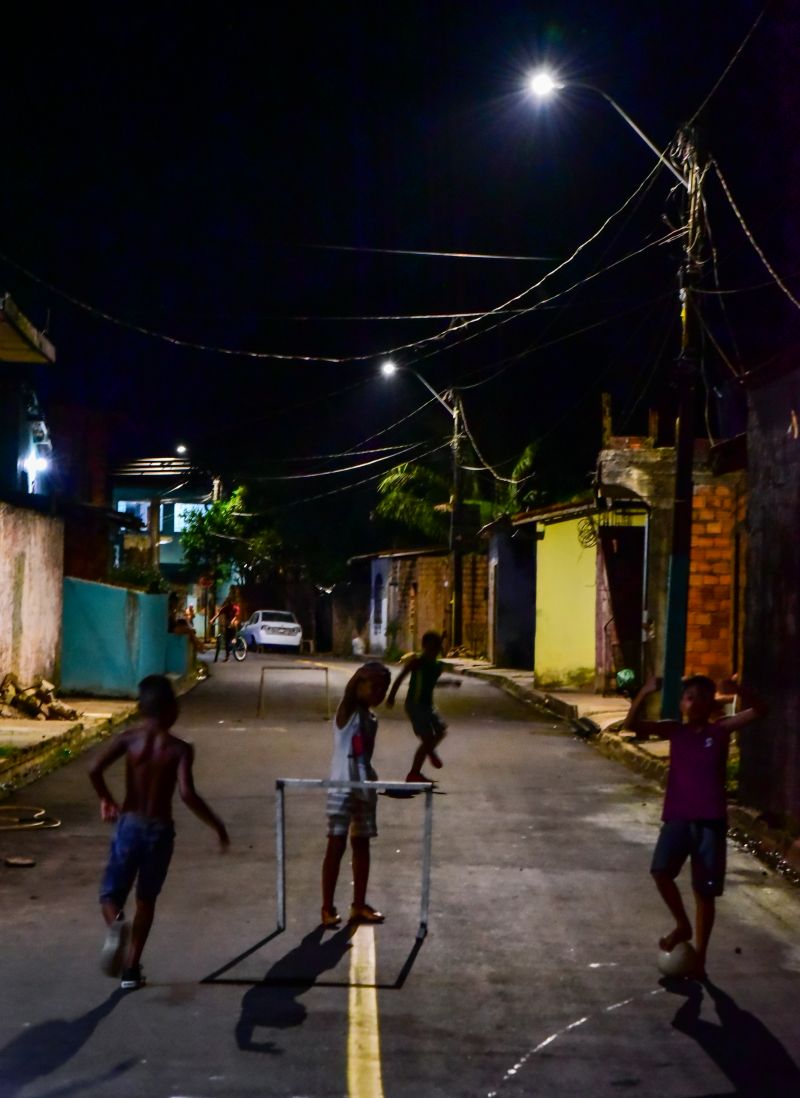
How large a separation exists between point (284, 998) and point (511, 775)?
9.14m

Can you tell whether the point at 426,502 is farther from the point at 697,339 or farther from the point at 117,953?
the point at 117,953

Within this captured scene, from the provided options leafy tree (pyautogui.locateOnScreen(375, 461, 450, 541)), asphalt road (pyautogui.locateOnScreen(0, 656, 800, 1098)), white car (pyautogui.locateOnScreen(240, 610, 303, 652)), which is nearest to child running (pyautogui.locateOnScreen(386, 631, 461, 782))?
asphalt road (pyautogui.locateOnScreen(0, 656, 800, 1098))

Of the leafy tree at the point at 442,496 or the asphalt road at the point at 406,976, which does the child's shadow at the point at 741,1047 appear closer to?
the asphalt road at the point at 406,976

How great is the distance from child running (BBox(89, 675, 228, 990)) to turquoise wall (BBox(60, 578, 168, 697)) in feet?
62.3

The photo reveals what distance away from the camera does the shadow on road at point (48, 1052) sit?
17.1 ft

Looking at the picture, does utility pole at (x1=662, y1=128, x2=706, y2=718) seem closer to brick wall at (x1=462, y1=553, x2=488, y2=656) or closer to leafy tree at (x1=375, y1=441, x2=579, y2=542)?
leafy tree at (x1=375, y1=441, x2=579, y2=542)

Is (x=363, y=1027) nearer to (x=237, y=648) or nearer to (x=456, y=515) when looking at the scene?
(x=456, y=515)

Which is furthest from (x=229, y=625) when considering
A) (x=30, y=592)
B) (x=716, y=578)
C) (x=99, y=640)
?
(x=716, y=578)

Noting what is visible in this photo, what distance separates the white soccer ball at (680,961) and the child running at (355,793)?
74.5 inches

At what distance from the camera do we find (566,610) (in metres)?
29.3

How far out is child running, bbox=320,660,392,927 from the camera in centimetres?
788

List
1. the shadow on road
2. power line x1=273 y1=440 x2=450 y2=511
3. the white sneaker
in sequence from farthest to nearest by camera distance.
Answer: power line x1=273 y1=440 x2=450 y2=511 < the white sneaker < the shadow on road

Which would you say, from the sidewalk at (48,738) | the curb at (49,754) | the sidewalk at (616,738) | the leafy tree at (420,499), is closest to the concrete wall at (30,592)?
the sidewalk at (48,738)

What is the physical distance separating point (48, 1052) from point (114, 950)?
0.77 meters
